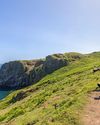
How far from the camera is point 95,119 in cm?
2803

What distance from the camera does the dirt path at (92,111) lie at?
27.2m

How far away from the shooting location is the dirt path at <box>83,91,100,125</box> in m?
27.2

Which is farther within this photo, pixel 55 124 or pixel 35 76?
pixel 35 76

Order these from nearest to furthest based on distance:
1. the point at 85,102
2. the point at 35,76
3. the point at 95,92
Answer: the point at 85,102 < the point at 95,92 < the point at 35,76

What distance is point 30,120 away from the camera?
33.2m

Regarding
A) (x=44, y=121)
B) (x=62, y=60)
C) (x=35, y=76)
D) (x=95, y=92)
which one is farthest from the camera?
(x=35, y=76)

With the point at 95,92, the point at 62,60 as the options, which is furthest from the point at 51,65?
the point at 95,92

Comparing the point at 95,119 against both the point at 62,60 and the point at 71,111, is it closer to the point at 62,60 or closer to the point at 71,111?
the point at 71,111

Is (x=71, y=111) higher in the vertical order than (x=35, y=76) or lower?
higher

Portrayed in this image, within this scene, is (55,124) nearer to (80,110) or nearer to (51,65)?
(80,110)

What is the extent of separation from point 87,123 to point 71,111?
3004 mm

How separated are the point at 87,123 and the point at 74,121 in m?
1.19

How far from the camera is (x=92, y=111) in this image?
3014cm

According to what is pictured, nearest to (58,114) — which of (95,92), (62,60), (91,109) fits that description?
(91,109)
